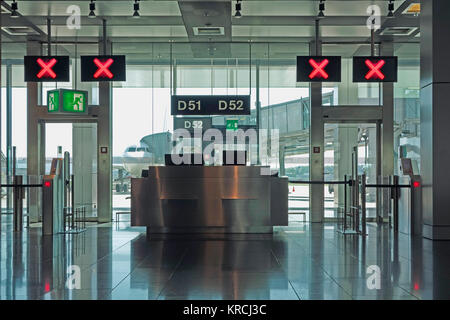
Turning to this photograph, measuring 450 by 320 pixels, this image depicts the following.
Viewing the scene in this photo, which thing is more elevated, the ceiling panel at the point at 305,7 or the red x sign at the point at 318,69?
the ceiling panel at the point at 305,7

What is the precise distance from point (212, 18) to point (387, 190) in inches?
206

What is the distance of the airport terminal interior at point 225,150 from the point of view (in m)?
5.51

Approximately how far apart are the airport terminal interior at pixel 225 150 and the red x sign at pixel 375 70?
1.0 inches

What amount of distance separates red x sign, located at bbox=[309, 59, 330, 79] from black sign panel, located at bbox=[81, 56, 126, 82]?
334 centimetres

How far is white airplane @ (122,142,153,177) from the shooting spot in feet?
40.4

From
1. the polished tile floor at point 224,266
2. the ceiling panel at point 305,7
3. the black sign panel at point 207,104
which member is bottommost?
the polished tile floor at point 224,266

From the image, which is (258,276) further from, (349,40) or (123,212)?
(349,40)

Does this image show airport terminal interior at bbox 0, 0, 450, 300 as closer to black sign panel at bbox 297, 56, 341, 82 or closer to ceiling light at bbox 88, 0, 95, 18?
black sign panel at bbox 297, 56, 341, 82

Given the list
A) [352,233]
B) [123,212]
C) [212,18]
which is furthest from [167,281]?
[123,212]

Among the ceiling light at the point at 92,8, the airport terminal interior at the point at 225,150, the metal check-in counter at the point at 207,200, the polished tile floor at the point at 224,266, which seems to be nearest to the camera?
the polished tile floor at the point at 224,266

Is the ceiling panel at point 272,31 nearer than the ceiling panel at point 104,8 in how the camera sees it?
No

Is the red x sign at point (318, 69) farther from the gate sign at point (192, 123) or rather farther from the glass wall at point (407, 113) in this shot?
the glass wall at point (407, 113)

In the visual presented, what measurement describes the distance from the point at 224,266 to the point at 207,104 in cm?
Result: 474

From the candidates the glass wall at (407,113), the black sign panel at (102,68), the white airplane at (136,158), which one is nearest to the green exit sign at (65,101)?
the white airplane at (136,158)
